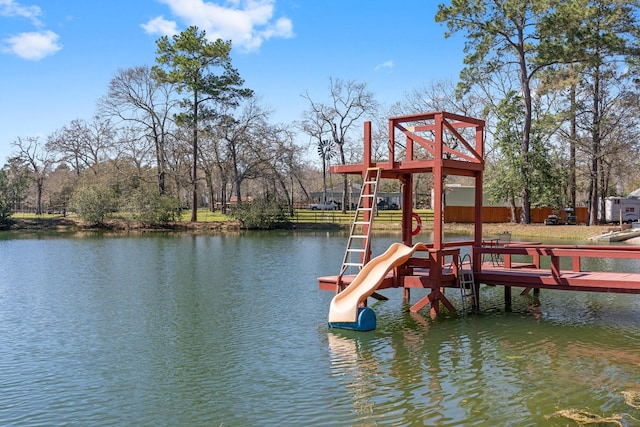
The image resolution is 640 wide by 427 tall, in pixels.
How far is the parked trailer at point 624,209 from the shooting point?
161 ft

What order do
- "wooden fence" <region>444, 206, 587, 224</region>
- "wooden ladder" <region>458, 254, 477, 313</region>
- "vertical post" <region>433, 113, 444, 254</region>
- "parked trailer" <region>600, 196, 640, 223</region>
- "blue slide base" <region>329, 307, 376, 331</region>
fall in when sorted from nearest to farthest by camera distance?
"blue slide base" <region>329, 307, 376, 331</region> → "vertical post" <region>433, 113, 444, 254</region> → "wooden ladder" <region>458, 254, 477, 313</region> → "parked trailer" <region>600, 196, 640, 223</region> → "wooden fence" <region>444, 206, 587, 224</region>

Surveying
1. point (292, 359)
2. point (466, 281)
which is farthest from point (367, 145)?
point (292, 359)

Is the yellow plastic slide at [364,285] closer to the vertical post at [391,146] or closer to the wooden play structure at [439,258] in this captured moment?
the wooden play structure at [439,258]

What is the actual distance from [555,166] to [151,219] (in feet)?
104

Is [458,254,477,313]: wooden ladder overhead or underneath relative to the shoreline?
underneath

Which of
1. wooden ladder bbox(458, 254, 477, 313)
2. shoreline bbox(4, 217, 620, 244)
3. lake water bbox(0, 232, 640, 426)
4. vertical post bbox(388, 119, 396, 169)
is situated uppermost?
vertical post bbox(388, 119, 396, 169)

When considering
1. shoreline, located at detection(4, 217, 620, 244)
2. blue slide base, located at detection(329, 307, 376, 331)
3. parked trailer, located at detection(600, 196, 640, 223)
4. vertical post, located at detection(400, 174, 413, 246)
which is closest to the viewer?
blue slide base, located at detection(329, 307, 376, 331)

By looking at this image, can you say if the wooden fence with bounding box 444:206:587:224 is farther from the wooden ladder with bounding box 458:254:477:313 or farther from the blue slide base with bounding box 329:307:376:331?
the blue slide base with bounding box 329:307:376:331

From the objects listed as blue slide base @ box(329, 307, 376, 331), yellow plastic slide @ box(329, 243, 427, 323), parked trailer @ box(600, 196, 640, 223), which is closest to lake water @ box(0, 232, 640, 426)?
blue slide base @ box(329, 307, 376, 331)

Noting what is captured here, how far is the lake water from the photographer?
25.8ft

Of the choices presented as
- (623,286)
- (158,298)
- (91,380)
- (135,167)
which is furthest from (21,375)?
(135,167)

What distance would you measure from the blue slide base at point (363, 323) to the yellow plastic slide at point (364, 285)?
0.32 ft

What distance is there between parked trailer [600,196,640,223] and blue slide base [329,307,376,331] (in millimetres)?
42893

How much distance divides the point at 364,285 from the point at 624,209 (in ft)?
144
